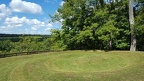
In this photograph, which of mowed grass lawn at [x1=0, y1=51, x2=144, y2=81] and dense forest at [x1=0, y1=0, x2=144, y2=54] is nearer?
mowed grass lawn at [x1=0, y1=51, x2=144, y2=81]

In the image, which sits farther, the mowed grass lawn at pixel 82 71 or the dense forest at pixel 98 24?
the dense forest at pixel 98 24

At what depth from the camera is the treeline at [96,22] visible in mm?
31703

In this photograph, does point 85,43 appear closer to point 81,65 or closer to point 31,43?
point 81,65

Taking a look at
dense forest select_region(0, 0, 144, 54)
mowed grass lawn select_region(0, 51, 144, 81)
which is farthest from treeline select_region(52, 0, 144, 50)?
mowed grass lawn select_region(0, 51, 144, 81)

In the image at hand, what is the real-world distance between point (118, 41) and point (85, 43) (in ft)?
21.0

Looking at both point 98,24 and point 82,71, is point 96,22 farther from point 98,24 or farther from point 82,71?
point 82,71

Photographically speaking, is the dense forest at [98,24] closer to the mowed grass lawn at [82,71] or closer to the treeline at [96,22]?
the treeline at [96,22]

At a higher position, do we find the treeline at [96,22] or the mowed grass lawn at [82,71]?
the treeline at [96,22]

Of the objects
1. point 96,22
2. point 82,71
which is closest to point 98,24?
point 96,22

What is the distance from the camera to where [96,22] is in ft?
107

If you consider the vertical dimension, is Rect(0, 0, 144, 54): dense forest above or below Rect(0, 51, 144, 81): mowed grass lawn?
above

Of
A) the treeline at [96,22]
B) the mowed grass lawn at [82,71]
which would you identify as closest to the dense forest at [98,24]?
the treeline at [96,22]

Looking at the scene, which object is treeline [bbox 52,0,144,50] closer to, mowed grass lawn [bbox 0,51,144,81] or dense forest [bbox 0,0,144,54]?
dense forest [bbox 0,0,144,54]

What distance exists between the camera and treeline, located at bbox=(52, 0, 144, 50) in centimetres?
3170
